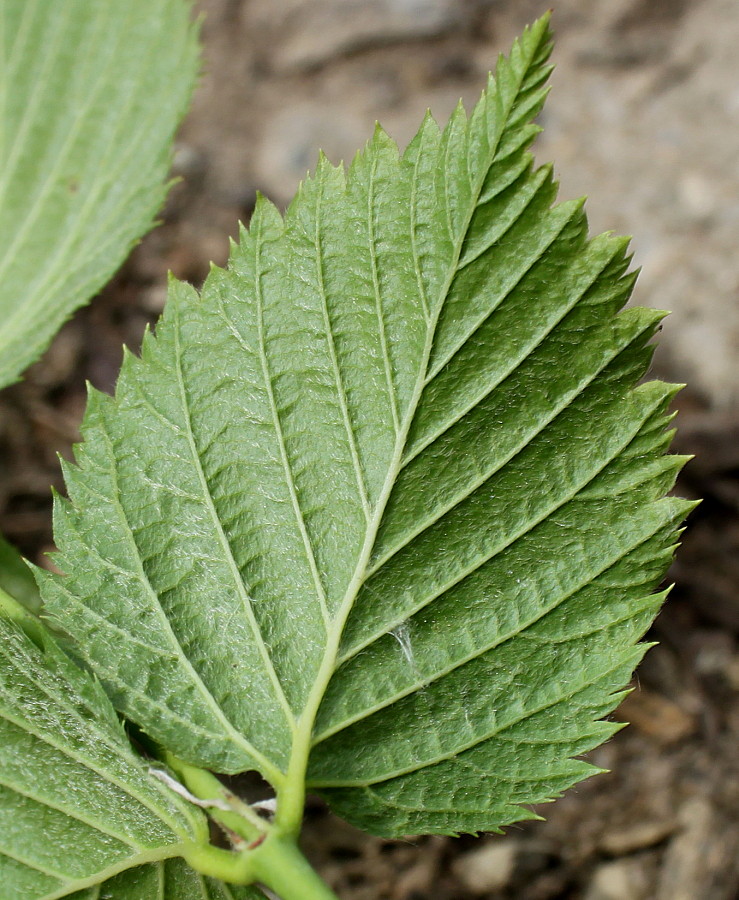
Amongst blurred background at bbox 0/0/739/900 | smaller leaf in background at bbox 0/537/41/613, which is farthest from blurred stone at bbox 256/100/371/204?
smaller leaf in background at bbox 0/537/41/613

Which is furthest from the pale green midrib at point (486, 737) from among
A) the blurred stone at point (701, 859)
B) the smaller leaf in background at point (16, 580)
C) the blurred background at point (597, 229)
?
the blurred stone at point (701, 859)

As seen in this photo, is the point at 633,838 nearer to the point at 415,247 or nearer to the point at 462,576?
the point at 462,576

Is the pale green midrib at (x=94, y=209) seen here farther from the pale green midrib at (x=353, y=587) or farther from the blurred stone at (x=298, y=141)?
the blurred stone at (x=298, y=141)

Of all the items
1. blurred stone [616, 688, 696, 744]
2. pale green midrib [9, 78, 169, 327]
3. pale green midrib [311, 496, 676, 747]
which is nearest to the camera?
pale green midrib [311, 496, 676, 747]

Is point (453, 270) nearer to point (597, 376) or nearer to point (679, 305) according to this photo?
point (597, 376)

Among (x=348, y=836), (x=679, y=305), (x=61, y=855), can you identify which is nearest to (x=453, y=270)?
(x=61, y=855)

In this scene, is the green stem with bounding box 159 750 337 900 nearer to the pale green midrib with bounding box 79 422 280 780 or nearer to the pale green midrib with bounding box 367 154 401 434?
the pale green midrib with bounding box 79 422 280 780
